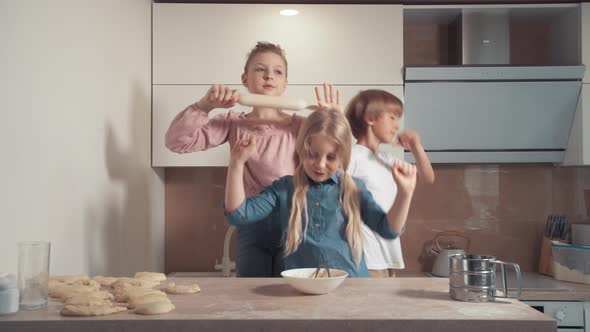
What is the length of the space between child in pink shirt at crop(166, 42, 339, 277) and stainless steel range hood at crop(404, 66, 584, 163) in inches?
26.5

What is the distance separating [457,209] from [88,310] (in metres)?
1.98

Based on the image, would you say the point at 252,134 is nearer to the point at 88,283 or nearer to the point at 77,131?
the point at 77,131

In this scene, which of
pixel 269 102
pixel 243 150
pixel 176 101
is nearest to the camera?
pixel 243 150

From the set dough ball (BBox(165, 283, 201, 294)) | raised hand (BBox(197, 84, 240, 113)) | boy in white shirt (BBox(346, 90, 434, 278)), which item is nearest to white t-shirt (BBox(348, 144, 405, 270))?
boy in white shirt (BBox(346, 90, 434, 278))

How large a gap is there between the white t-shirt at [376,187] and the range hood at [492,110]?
364 millimetres

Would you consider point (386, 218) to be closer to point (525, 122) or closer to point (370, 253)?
point (370, 253)

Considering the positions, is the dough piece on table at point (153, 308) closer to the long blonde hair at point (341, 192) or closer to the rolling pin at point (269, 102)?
the long blonde hair at point (341, 192)

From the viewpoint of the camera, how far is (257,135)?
6.10ft

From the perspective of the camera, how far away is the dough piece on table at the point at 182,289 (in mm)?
1154

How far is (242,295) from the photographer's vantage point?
3.71 feet

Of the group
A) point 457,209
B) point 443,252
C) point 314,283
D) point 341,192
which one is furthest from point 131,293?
point 457,209

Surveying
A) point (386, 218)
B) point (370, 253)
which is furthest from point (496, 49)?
point (386, 218)

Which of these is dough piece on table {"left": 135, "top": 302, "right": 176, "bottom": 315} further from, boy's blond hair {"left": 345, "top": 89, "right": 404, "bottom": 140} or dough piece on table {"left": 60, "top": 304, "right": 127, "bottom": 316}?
boy's blond hair {"left": 345, "top": 89, "right": 404, "bottom": 140}

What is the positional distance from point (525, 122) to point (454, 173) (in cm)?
40
